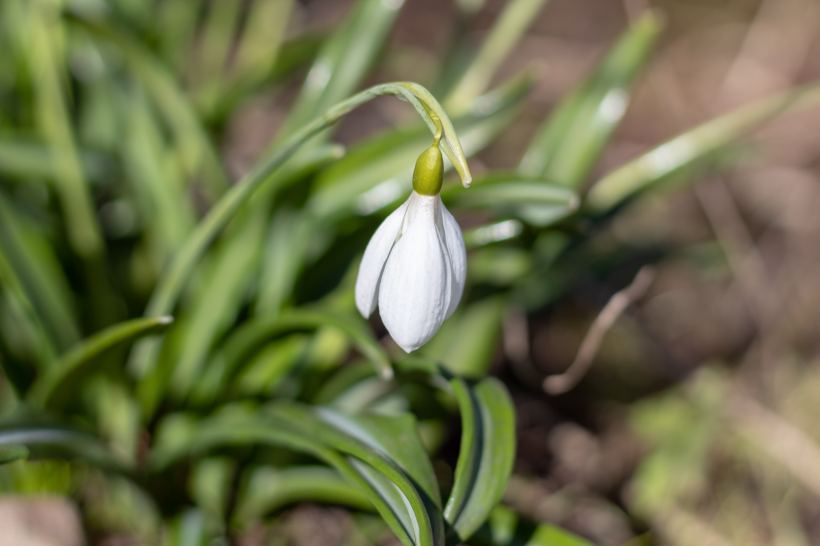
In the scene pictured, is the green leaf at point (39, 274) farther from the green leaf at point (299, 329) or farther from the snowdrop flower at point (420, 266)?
the snowdrop flower at point (420, 266)

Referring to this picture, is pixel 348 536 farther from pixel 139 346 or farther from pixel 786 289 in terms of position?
pixel 786 289

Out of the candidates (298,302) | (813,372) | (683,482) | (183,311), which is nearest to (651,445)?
(683,482)

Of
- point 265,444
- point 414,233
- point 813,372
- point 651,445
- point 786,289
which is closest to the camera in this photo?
point 414,233

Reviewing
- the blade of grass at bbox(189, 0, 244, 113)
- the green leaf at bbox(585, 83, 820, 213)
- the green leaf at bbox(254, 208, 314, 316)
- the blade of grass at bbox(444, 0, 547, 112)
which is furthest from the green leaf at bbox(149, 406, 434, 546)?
the blade of grass at bbox(189, 0, 244, 113)

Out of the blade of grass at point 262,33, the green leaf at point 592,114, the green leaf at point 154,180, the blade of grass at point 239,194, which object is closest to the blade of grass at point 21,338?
the blade of grass at point 239,194

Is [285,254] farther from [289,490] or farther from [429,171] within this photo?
[429,171]

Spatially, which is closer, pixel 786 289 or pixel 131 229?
pixel 131 229

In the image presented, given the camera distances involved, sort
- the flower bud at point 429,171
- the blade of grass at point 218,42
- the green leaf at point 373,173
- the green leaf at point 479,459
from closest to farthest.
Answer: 1. the flower bud at point 429,171
2. the green leaf at point 479,459
3. the green leaf at point 373,173
4. the blade of grass at point 218,42
